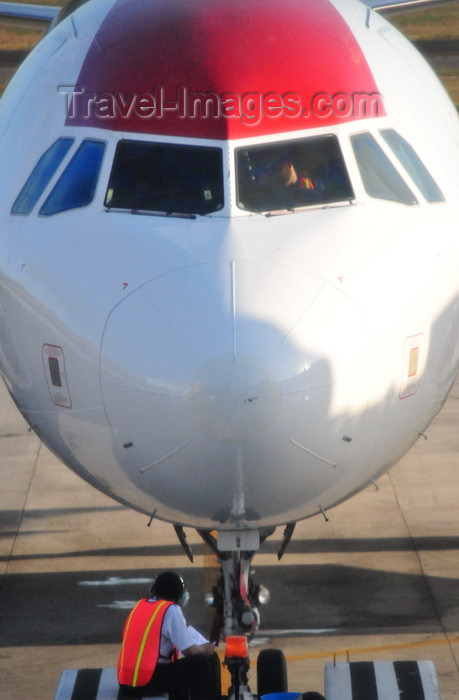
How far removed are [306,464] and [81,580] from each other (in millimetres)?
5889

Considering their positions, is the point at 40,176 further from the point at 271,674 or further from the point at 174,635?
the point at 271,674

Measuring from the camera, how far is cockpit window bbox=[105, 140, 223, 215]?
25.8ft

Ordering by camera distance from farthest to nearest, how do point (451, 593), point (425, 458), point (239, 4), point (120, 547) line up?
point (425, 458)
point (120, 547)
point (451, 593)
point (239, 4)

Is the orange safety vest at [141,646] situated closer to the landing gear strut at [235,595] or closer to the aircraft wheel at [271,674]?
the landing gear strut at [235,595]

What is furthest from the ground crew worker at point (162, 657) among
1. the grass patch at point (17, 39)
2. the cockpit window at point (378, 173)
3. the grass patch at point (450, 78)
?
the grass patch at point (17, 39)

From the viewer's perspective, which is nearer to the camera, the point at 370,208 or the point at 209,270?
the point at 209,270

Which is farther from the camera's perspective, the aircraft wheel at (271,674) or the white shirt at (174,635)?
the aircraft wheel at (271,674)

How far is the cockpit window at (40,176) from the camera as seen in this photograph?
835 centimetres

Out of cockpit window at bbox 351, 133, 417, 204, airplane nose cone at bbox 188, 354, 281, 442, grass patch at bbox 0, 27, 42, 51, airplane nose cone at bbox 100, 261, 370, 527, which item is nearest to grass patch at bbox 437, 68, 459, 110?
grass patch at bbox 0, 27, 42, 51

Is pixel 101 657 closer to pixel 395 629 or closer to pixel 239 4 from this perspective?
pixel 395 629

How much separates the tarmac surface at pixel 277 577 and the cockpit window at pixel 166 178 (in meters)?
4.44

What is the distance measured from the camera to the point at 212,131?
8.02 metres

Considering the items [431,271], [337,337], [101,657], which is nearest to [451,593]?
[101,657]

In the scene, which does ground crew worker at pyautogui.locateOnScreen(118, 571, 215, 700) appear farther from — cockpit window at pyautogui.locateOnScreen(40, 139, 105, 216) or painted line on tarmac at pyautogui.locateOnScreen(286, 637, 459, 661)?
cockpit window at pyautogui.locateOnScreen(40, 139, 105, 216)
